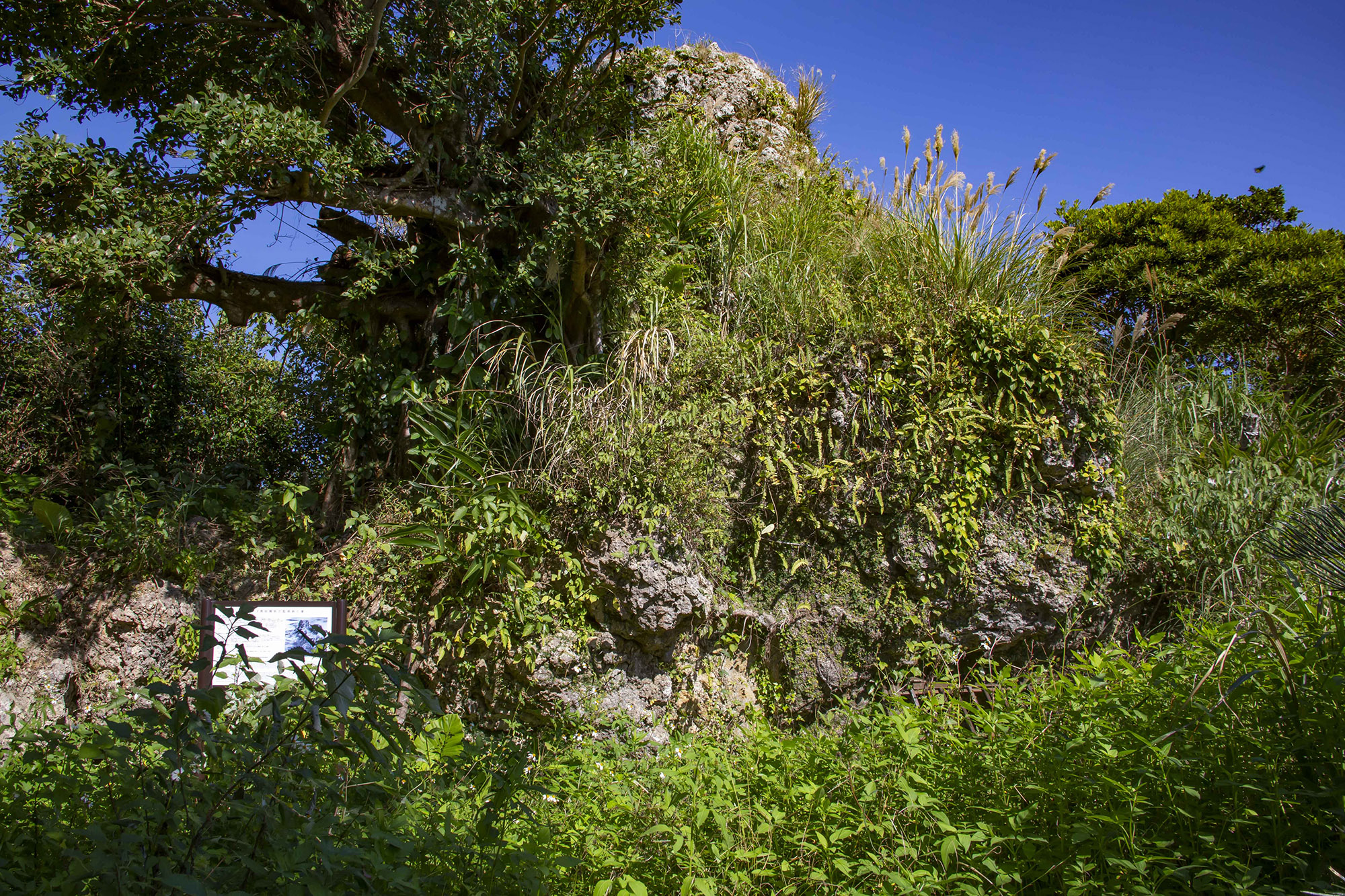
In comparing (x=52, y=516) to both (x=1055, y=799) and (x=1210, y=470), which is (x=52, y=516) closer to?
(x=1055, y=799)

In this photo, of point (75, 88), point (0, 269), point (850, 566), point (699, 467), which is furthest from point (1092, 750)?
point (0, 269)

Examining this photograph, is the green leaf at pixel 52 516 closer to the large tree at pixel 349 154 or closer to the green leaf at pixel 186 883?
the large tree at pixel 349 154

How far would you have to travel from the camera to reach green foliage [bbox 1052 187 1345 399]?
8164 mm

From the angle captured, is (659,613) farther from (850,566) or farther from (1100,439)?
(1100,439)

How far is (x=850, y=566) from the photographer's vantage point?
4.64 metres

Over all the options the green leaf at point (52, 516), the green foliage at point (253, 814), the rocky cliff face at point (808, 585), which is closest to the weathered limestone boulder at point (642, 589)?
the rocky cliff face at point (808, 585)

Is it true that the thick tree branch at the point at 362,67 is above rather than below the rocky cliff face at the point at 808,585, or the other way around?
above

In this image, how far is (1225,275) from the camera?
8695 millimetres

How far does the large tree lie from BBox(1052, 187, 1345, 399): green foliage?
6024mm

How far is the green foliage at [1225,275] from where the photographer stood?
321 inches

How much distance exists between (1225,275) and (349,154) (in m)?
10.1

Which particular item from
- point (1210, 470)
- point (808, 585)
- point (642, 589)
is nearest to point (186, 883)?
point (642, 589)

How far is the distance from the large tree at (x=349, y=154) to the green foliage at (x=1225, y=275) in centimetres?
602

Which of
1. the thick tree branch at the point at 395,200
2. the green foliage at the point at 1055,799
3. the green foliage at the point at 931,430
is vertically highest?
the thick tree branch at the point at 395,200
